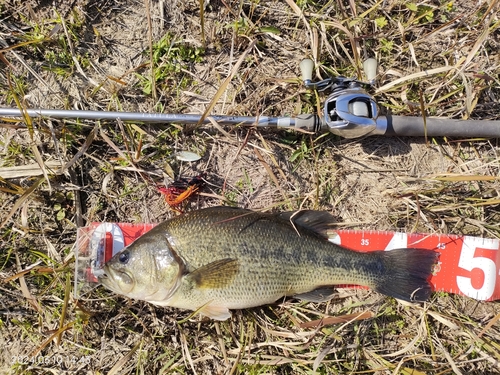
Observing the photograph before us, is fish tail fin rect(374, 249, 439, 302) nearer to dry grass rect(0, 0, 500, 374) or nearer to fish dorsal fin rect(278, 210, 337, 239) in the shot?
dry grass rect(0, 0, 500, 374)

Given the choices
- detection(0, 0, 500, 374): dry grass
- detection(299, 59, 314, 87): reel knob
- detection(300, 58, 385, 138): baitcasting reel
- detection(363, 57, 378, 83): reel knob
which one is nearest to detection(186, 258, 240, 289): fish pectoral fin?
detection(0, 0, 500, 374): dry grass

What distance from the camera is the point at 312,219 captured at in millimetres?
3115

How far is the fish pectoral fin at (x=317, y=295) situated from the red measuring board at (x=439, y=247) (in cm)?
44

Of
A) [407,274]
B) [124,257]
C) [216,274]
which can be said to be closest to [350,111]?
[407,274]

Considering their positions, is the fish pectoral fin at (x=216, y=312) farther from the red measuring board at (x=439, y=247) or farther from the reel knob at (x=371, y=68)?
the reel knob at (x=371, y=68)

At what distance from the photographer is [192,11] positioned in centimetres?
348

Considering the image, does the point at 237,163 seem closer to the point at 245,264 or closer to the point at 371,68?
the point at 245,264

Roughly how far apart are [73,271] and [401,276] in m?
2.65

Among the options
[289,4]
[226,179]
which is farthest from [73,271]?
[289,4]

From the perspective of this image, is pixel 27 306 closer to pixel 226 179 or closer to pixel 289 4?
pixel 226 179

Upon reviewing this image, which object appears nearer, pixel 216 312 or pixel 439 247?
pixel 216 312

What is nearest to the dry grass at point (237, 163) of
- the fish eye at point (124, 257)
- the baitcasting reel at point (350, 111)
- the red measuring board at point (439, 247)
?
the red measuring board at point (439, 247)

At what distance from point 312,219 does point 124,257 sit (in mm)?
1480

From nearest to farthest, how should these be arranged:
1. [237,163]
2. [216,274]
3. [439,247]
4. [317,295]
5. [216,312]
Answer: [216,274]
[216,312]
[317,295]
[439,247]
[237,163]
